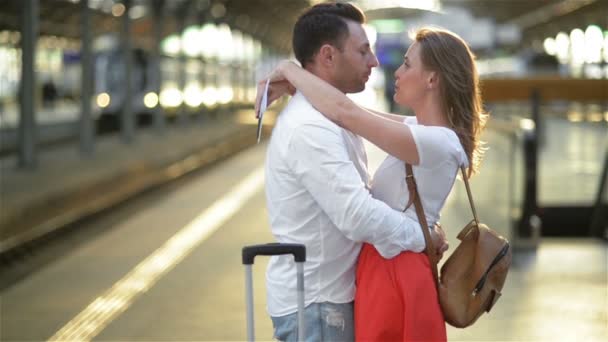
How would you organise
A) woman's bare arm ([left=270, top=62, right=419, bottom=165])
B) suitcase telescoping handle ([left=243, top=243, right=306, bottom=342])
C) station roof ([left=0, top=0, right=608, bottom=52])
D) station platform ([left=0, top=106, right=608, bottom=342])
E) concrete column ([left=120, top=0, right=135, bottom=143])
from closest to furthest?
suitcase telescoping handle ([left=243, top=243, right=306, bottom=342]) → woman's bare arm ([left=270, top=62, right=419, bottom=165]) → station platform ([left=0, top=106, right=608, bottom=342]) → station roof ([left=0, top=0, right=608, bottom=52]) → concrete column ([left=120, top=0, right=135, bottom=143])

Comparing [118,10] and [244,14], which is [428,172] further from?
[244,14]

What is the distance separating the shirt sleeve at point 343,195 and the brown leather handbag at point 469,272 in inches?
3.5

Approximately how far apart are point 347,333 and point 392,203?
359 millimetres

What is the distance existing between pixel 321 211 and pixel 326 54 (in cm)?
42

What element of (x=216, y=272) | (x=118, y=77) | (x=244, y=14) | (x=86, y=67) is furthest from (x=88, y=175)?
(x=244, y=14)

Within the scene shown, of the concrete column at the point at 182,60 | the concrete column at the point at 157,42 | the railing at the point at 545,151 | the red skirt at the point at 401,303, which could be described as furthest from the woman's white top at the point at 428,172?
the concrete column at the point at 182,60

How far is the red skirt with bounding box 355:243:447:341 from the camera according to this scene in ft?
11.1

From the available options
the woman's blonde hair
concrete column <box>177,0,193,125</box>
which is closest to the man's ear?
the woman's blonde hair

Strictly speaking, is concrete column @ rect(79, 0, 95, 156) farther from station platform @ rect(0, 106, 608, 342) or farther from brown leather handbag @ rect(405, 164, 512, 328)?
brown leather handbag @ rect(405, 164, 512, 328)

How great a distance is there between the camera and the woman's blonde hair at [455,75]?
137 inches

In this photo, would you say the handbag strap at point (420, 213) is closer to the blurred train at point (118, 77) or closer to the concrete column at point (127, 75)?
the concrete column at point (127, 75)

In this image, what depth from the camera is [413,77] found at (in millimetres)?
3535

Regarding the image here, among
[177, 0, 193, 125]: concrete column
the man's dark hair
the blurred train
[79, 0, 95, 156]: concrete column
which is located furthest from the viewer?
[177, 0, 193, 125]: concrete column

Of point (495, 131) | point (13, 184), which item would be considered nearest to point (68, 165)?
point (13, 184)
